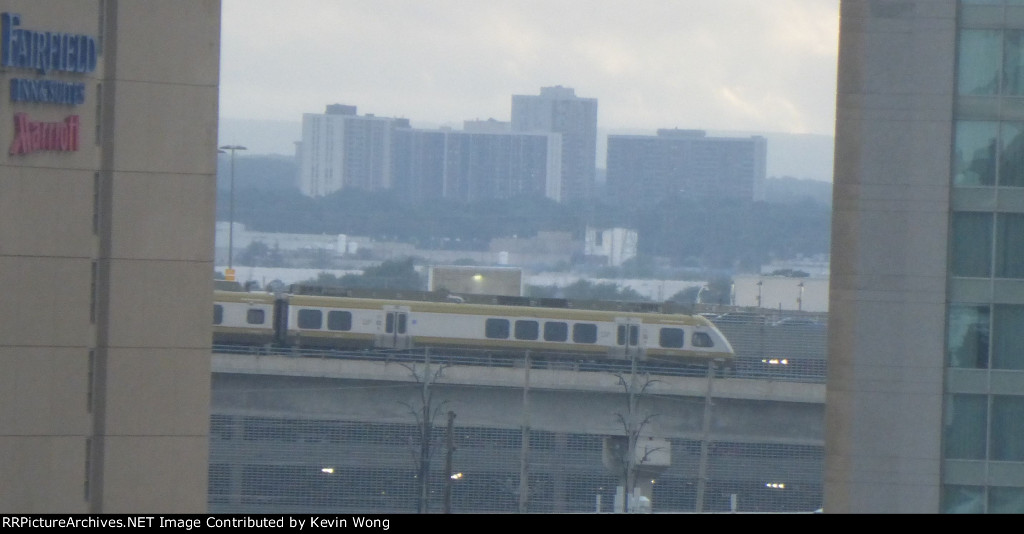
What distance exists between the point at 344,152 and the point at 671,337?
5580 centimetres

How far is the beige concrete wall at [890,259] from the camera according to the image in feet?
20.6

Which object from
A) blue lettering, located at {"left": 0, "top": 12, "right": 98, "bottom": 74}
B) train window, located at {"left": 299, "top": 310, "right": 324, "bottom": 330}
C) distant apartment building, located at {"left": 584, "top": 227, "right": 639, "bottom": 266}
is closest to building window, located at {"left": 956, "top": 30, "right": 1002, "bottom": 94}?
blue lettering, located at {"left": 0, "top": 12, "right": 98, "bottom": 74}

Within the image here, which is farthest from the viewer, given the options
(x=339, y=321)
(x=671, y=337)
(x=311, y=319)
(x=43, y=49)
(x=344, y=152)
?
(x=344, y=152)

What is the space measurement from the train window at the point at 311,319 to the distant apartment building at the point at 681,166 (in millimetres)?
56198

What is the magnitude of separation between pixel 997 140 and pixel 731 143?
7308 centimetres

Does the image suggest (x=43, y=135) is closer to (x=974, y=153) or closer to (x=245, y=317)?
(x=974, y=153)

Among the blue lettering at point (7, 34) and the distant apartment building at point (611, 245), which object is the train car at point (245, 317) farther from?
the distant apartment building at point (611, 245)

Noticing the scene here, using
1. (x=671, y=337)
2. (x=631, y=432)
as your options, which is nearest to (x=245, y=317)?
(x=631, y=432)

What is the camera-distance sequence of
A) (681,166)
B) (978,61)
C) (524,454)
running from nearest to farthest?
1. (978,61)
2. (524,454)
3. (681,166)

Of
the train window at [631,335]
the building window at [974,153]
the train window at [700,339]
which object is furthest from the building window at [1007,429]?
the train window at [700,339]

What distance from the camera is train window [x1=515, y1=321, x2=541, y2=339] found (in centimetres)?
2033

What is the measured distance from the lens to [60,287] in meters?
6.74

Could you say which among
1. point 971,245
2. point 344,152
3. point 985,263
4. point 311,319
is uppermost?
point 344,152

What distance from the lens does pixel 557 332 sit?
68.0ft
